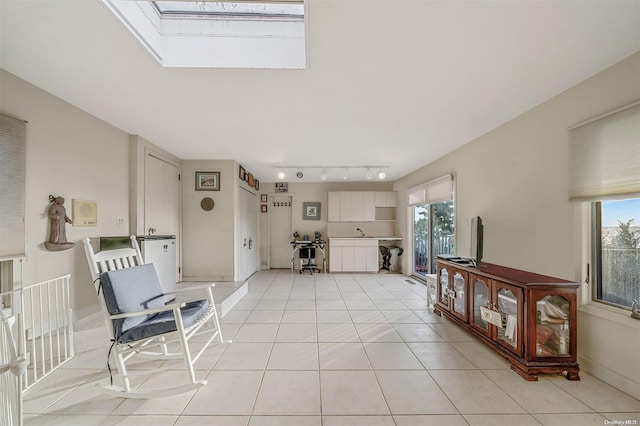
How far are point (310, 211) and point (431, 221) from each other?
3143 millimetres

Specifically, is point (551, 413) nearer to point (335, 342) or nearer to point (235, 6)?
point (335, 342)

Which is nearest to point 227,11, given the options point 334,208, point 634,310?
point 634,310

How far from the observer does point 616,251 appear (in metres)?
1.96

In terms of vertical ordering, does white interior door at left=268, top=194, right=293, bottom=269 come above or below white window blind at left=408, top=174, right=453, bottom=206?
below

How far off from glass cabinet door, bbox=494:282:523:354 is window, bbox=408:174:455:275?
1.81m

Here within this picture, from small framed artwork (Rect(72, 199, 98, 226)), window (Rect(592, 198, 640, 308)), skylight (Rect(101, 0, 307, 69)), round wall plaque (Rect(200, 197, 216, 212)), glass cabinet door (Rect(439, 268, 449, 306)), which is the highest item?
skylight (Rect(101, 0, 307, 69))

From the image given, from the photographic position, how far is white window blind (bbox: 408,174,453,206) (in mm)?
4134

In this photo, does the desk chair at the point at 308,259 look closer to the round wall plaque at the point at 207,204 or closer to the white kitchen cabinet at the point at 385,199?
the white kitchen cabinet at the point at 385,199

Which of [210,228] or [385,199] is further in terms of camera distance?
[385,199]

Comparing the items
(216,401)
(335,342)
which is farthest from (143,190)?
(335,342)

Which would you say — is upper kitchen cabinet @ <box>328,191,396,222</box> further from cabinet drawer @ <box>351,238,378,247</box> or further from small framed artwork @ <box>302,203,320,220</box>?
cabinet drawer @ <box>351,238,378,247</box>

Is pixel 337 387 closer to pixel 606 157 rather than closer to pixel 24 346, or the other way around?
pixel 24 346

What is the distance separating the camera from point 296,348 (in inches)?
97.6

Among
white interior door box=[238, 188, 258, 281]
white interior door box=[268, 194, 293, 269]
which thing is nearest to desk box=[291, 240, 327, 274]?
white interior door box=[268, 194, 293, 269]
